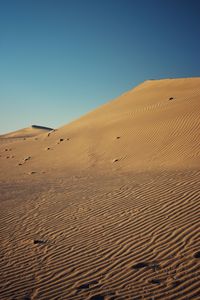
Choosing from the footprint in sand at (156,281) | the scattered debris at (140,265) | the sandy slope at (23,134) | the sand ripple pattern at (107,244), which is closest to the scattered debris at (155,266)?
the sand ripple pattern at (107,244)

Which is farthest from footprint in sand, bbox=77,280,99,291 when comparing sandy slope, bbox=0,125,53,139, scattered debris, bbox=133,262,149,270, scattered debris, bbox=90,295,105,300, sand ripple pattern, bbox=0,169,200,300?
sandy slope, bbox=0,125,53,139

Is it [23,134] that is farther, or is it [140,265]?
[23,134]

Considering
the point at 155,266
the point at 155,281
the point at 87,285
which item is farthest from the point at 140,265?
the point at 87,285

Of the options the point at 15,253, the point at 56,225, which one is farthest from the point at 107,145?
the point at 15,253

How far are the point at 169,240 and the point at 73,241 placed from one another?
2.29 m

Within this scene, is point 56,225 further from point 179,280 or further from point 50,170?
point 50,170

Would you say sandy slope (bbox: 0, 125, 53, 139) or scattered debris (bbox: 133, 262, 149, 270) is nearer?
scattered debris (bbox: 133, 262, 149, 270)

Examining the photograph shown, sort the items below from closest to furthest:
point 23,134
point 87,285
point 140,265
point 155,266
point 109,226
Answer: point 87,285 → point 155,266 → point 140,265 → point 109,226 → point 23,134

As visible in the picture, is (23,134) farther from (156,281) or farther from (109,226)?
(156,281)

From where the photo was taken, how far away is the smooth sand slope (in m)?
4.48

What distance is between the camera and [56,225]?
23.9ft

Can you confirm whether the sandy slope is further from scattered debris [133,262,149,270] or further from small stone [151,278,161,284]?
small stone [151,278,161,284]

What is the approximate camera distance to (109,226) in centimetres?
676

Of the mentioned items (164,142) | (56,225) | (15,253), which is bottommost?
(15,253)
